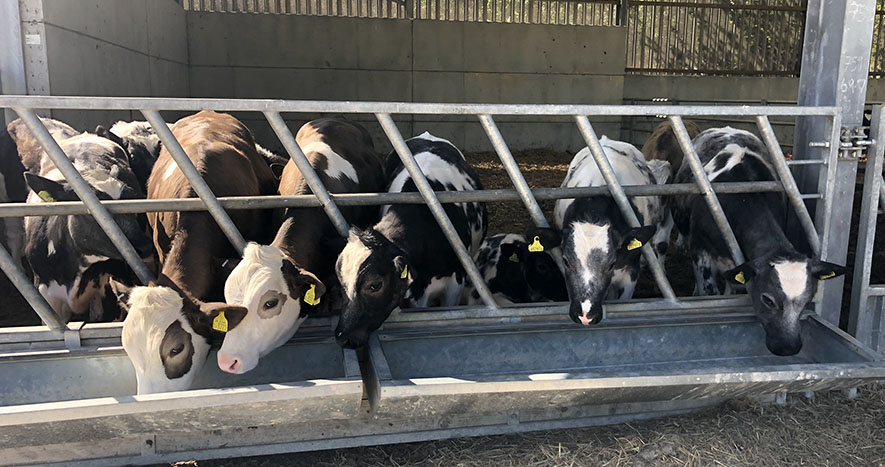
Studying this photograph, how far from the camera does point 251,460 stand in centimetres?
338

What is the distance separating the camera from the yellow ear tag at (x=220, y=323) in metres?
3.32

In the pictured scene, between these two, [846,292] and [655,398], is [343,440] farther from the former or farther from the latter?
[846,292]

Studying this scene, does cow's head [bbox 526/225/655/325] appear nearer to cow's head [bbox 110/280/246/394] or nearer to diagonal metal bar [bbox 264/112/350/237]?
diagonal metal bar [bbox 264/112/350/237]

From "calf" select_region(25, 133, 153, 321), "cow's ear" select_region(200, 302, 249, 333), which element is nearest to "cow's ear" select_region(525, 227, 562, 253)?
"cow's ear" select_region(200, 302, 249, 333)

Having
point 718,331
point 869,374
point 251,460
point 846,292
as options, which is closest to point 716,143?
point 846,292

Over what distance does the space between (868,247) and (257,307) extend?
3.68m

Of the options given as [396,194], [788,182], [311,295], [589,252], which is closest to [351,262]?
[311,295]

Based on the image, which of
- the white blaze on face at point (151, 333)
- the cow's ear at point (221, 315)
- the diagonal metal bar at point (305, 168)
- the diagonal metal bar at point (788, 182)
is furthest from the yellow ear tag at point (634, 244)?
the white blaze on face at point (151, 333)

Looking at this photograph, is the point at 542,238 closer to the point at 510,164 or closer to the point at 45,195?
the point at 510,164

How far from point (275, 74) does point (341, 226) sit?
424 inches

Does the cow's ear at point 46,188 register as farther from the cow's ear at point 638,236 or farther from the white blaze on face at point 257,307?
the cow's ear at point 638,236

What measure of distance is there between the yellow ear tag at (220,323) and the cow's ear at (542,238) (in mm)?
1870

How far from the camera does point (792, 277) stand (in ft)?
13.1

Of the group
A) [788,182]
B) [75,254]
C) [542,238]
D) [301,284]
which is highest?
[788,182]
